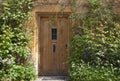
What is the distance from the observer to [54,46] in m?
11.3

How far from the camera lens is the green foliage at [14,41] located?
9.89 m

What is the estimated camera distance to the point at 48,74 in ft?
37.0

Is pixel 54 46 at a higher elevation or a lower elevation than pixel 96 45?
lower

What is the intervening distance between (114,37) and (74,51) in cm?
152

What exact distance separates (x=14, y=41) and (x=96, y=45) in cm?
290

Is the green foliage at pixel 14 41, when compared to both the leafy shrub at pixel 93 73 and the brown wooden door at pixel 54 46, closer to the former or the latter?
the brown wooden door at pixel 54 46

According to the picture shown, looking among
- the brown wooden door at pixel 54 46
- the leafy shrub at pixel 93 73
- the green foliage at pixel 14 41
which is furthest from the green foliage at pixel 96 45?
the green foliage at pixel 14 41

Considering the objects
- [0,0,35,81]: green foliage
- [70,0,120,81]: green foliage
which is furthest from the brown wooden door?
[0,0,35,81]: green foliage

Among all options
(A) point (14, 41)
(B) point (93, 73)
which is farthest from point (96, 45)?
(A) point (14, 41)

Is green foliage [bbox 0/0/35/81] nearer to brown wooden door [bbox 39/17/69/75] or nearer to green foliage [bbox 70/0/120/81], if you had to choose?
brown wooden door [bbox 39/17/69/75]

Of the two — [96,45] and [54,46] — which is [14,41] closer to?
[54,46]

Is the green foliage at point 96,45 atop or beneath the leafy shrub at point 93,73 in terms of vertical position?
atop

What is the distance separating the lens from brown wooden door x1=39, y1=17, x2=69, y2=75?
11289 millimetres

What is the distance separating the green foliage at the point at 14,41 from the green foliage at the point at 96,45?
166 centimetres
